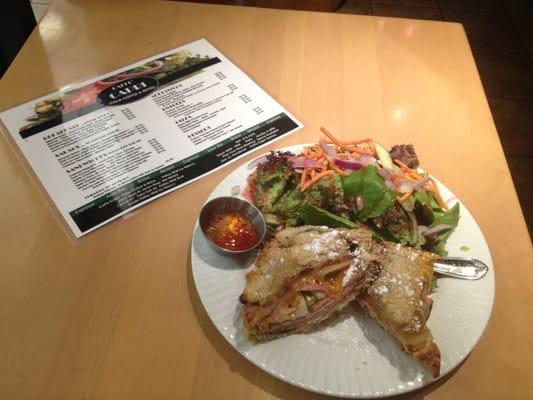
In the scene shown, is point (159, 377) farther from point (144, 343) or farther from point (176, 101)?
point (176, 101)

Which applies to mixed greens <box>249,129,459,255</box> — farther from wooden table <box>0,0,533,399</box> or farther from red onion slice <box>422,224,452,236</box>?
wooden table <box>0,0,533,399</box>

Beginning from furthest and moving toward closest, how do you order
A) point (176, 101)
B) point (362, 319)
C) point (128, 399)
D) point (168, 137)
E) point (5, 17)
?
point (5, 17) → point (176, 101) → point (168, 137) → point (362, 319) → point (128, 399)

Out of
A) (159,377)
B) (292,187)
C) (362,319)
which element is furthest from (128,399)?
(292,187)

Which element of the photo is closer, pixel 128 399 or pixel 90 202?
pixel 128 399

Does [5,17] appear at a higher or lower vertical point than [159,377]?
higher

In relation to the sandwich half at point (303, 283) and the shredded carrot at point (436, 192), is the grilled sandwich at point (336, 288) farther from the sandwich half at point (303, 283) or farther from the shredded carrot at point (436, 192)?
the shredded carrot at point (436, 192)

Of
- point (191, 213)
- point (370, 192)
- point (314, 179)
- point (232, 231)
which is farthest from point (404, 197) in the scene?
point (191, 213)

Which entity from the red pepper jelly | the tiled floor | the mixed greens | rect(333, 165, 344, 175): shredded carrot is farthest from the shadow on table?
the tiled floor

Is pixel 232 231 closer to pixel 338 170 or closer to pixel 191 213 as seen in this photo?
pixel 191 213
